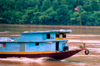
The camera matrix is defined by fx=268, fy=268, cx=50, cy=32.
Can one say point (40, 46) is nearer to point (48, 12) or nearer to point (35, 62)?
point (35, 62)

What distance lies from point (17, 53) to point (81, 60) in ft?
17.7

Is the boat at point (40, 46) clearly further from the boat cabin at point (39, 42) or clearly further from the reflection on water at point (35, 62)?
the reflection on water at point (35, 62)

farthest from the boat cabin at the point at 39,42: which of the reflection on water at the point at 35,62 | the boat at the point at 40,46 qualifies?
the reflection on water at the point at 35,62


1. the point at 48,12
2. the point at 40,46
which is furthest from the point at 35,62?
the point at 48,12

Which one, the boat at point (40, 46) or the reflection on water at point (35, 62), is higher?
the boat at point (40, 46)

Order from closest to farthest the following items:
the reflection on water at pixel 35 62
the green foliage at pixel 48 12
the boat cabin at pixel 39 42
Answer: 1. the reflection on water at pixel 35 62
2. the boat cabin at pixel 39 42
3. the green foliage at pixel 48 12

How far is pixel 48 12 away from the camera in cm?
8069

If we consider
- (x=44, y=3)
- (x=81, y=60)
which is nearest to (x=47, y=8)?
(x=44, y=3)

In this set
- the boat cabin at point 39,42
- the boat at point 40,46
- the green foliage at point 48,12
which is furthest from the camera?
the green foliage at point 48,12

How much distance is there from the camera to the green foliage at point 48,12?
257 ft

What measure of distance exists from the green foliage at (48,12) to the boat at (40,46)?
180ft

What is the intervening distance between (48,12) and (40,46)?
195 ft

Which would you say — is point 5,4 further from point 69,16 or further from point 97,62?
point 97,62

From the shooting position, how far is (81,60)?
22578 mm
